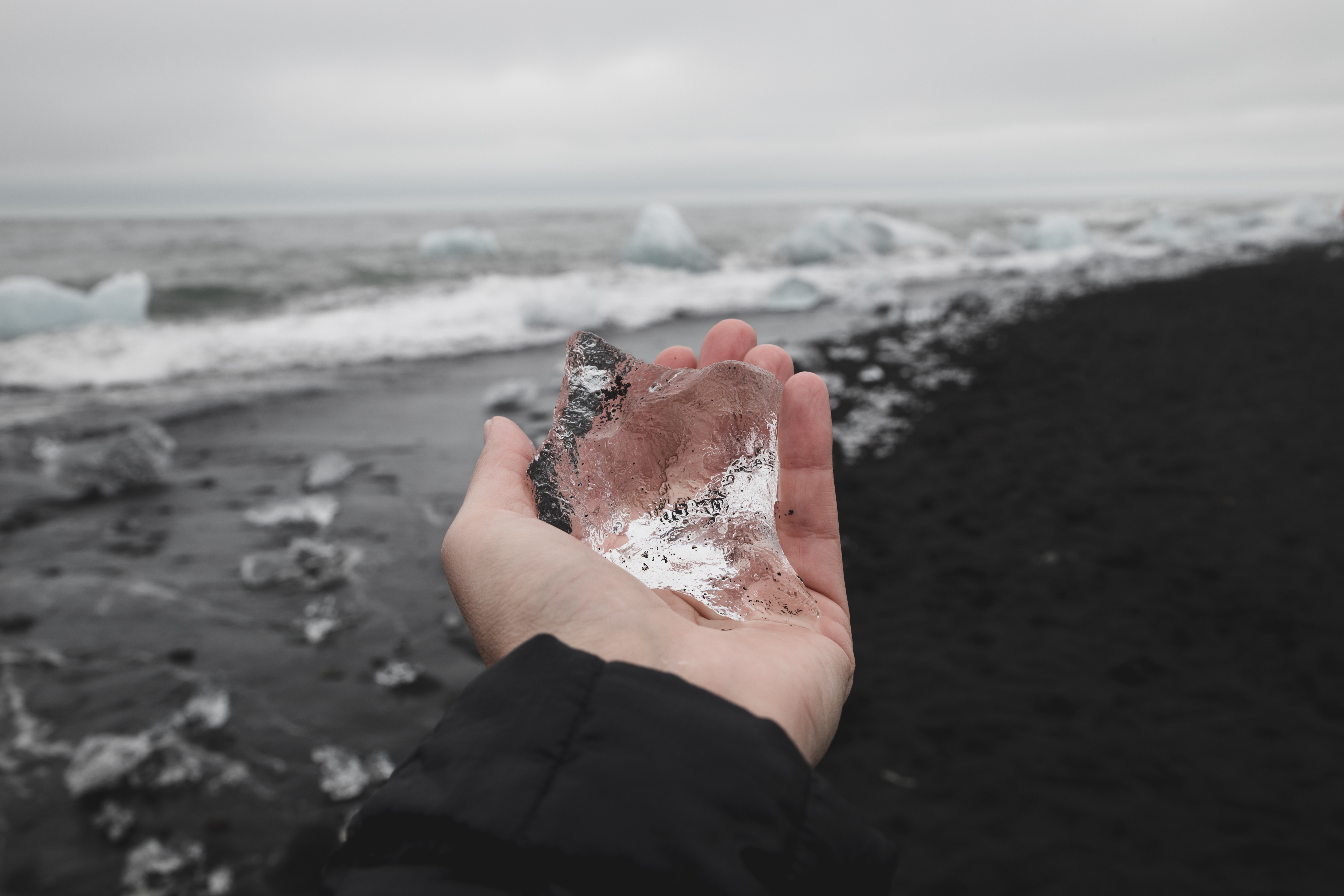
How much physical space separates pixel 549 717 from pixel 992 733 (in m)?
2.39

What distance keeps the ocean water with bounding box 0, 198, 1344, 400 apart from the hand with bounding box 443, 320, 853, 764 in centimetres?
870

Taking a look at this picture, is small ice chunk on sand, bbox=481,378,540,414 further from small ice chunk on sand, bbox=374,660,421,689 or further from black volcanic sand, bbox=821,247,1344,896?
small ice chunk on sand, bbox=374,660,421,689

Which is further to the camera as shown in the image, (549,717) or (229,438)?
(229,438)

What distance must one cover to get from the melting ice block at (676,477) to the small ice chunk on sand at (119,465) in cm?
494

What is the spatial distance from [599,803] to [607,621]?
0.49 m

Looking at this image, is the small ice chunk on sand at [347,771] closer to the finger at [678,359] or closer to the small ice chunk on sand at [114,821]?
the small ice chunk on sand at [114,821]

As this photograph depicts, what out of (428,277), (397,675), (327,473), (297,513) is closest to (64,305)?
(428,277)

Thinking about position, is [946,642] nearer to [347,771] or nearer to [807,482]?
[807,482]

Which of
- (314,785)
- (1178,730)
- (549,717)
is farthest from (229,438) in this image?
(1178,730)

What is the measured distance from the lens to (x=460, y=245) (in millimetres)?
23672

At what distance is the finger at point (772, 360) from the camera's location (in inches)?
90.0

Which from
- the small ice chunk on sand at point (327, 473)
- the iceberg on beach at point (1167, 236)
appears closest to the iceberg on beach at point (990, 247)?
the iceberg on beach at point (1167, 236)

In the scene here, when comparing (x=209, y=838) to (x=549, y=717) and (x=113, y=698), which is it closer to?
(x=113, y=698)

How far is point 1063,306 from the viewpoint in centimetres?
1318
